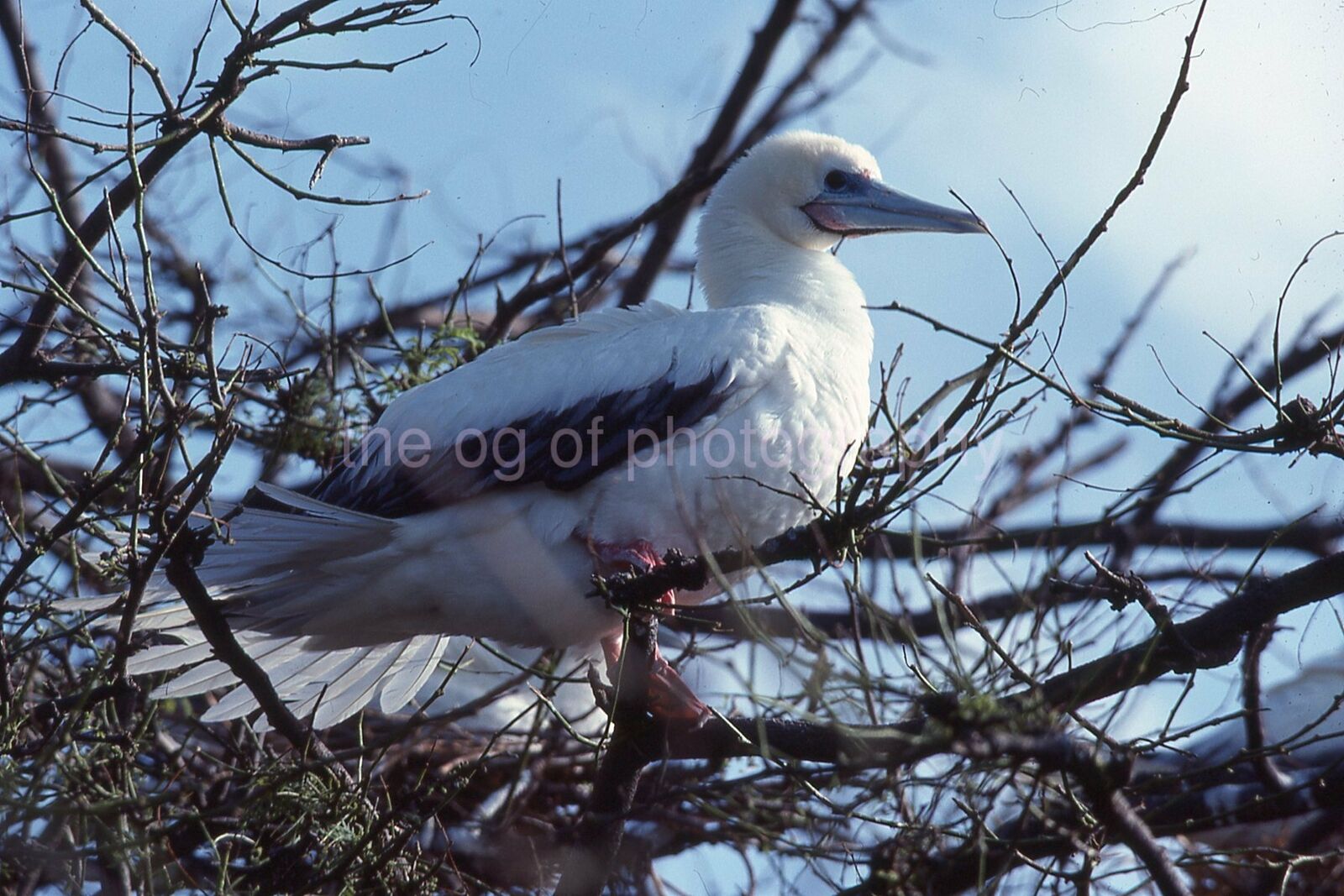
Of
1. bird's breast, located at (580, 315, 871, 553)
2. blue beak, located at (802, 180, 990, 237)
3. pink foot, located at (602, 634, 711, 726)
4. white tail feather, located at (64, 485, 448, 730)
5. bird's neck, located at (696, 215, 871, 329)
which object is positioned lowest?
pink foot, located at (602, 634, 711, 726)

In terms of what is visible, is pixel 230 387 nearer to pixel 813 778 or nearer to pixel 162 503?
pixel 162 503

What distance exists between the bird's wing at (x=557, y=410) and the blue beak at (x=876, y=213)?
1.16 metres

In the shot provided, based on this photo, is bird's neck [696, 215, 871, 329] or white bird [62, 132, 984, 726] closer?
white bird [62, 132, 984, 726]

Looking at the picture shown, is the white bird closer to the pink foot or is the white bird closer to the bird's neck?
the pink foot

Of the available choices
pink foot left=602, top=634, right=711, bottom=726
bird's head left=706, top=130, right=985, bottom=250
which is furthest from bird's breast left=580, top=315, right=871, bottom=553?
bird's head left=706, top=130, right=985, bottom=250

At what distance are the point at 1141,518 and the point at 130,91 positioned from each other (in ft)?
16.6

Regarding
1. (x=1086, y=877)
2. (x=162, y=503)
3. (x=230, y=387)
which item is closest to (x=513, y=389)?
(x=230, y=387)

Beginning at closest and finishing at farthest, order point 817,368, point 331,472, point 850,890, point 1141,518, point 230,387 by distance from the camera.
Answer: point 850,890 → point 230,387 → point 817,368 → point 331,472 → point 1141,518

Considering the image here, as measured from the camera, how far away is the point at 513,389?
17.2 ft

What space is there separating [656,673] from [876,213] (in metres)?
2.40

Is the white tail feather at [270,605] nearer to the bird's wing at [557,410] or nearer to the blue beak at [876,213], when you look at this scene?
the bird's wing at [557,410]

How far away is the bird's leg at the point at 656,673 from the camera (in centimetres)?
492

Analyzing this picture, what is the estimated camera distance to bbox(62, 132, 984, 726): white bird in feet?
16.3

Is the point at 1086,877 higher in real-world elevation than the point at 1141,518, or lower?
lower
